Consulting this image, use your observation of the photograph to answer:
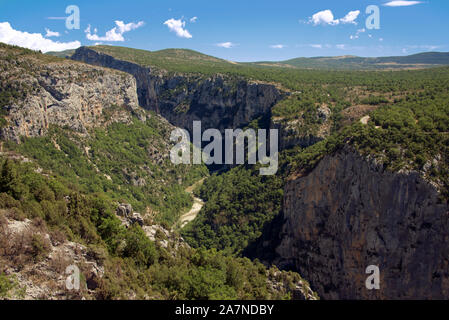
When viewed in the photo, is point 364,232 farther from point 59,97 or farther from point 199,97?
point 199,97

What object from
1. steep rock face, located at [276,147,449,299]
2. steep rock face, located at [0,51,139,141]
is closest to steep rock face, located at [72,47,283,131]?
steep rock face, located at [0,51,139,141]

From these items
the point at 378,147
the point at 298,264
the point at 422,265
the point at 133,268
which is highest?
the point at 378,147

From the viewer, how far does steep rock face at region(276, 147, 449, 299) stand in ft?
104

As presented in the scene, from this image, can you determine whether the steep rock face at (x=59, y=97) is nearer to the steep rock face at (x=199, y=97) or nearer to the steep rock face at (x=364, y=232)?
the steep rock face at (x=199, y=97)

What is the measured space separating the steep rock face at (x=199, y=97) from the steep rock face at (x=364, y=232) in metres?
56.8

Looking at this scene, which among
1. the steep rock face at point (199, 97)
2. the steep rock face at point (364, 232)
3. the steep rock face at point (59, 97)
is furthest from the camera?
the steep rock face at point (199, 97)

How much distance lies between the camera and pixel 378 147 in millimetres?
36906

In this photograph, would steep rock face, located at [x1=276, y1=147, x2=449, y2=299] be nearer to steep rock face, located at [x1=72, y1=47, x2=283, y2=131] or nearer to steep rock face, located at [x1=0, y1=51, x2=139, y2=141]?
steep rock face, located at [x1=0, y1=51, x2=139, y2=141]

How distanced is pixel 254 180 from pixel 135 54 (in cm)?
12070

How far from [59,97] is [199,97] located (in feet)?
211

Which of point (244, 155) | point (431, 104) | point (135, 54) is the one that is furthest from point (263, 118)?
point (135, 54)

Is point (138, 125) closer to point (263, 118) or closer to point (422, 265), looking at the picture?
point (263, 118)

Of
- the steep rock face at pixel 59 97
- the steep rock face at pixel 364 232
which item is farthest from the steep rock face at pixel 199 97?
the steep rock face at pixel 364 232

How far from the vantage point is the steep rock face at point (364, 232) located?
31844mm
